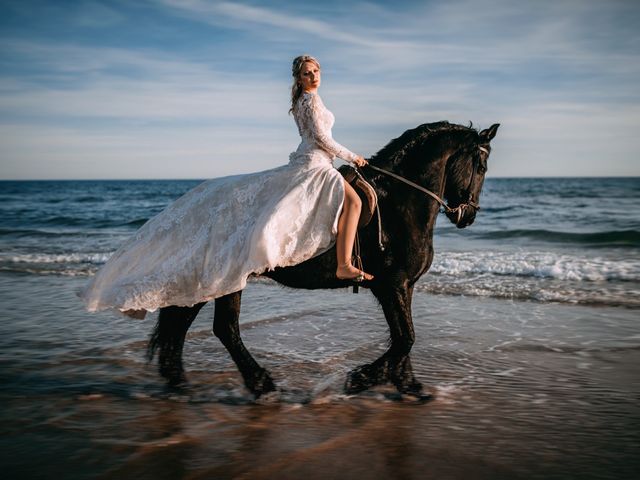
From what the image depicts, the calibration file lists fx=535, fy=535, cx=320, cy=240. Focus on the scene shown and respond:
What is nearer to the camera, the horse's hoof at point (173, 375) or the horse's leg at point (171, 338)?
the horse's leg at point (171, 338)

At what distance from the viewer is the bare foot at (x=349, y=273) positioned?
4070 mm

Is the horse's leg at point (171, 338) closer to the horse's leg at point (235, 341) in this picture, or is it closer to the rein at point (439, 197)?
the horse's leg at point (235, 341)

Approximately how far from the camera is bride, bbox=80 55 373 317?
392cm

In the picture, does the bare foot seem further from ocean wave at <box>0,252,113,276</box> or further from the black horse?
ocean wave at <box>0,252,113,276</box>

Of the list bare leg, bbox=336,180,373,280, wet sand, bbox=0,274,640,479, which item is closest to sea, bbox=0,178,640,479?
wet sand, bbox=0,274,640,479

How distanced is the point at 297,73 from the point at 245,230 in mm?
1270

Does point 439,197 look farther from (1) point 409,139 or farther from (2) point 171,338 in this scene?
(2) point 171,338

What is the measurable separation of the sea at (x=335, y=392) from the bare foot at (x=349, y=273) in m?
0.98

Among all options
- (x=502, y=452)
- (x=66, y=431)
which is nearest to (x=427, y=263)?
(x=502, y=452)

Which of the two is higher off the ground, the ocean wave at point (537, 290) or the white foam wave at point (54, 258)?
the ocean wave at point (537, 290)

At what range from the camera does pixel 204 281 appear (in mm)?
3941

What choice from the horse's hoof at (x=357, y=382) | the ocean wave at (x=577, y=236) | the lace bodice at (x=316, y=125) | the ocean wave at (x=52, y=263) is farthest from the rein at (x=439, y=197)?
the ocean wave at (x=577, y=236)

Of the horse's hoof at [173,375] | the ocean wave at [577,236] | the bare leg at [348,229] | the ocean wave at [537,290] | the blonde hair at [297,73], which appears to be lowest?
the horse's hoof at [173,375]

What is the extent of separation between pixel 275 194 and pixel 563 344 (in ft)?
12.0
